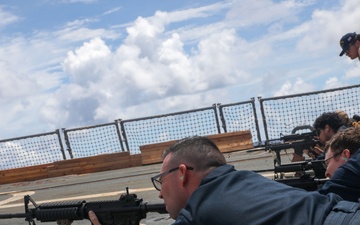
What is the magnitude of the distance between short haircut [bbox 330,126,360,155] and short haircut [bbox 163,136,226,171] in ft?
5.90

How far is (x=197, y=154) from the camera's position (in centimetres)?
254

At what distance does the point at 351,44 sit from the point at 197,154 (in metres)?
4.99

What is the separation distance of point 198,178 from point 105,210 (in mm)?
1364

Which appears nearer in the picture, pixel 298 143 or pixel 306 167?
pixel 306 167

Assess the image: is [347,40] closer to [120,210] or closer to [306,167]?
[306,167]

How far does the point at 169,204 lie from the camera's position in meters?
2.64

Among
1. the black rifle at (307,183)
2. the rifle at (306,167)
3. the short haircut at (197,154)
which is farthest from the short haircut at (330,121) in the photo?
the short haircut at (197,154)

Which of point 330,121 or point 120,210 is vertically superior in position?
point 330,121

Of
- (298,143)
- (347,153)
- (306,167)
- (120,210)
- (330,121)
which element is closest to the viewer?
(120,210)

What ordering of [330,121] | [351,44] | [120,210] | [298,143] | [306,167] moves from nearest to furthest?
[120,210]
[306,167]
[330,121]
[351,44]
[298,143]

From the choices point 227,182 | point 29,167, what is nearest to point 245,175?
point 227,182

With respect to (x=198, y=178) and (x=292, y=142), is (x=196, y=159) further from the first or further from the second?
(x=292, y=142)

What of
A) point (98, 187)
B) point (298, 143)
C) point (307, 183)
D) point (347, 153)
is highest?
point (347, 153)

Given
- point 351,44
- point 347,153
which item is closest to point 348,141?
point 347,153
